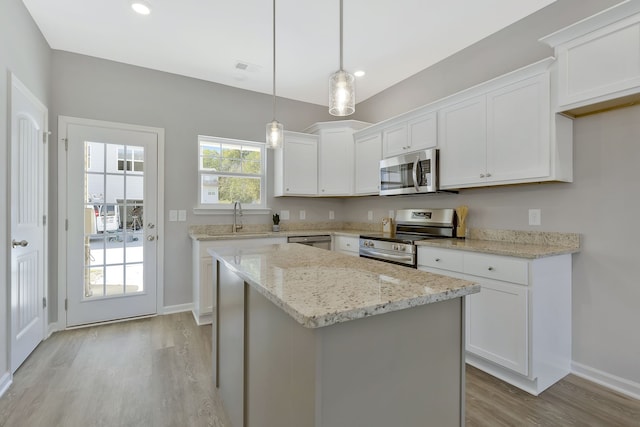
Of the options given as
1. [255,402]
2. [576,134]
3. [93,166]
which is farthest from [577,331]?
[93,166]

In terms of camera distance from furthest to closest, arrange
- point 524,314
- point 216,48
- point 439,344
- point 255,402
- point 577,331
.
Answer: point 216,48 → point 577,331 → point 524,314 → point 255,402 → point 439,344

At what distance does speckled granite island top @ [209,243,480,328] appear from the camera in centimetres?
80

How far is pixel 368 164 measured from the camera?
3836 mm

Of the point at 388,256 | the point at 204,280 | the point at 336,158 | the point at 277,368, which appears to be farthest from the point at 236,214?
the point at 277,368

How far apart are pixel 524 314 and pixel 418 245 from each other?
0.93 metres

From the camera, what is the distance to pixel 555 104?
209 centimetres

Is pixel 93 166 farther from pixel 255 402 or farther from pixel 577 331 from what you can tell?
A: pixel 577 331

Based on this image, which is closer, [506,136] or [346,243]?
[506,136]

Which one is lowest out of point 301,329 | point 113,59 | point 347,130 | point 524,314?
point 524,314

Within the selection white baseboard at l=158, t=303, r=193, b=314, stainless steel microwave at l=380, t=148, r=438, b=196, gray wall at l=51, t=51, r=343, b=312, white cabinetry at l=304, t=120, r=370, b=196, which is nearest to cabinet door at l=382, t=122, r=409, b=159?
stainless steel microwave at l=380, t=148, r=438, b=196

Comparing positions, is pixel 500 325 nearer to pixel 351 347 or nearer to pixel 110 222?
pixel 351 347

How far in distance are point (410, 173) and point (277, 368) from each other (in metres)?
2.57

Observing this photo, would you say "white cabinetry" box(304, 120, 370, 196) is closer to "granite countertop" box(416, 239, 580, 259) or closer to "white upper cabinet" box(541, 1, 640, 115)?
"granite countertop" box(416, 239, 580, 259)

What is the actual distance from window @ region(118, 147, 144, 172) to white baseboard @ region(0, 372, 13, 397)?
6.55ft
